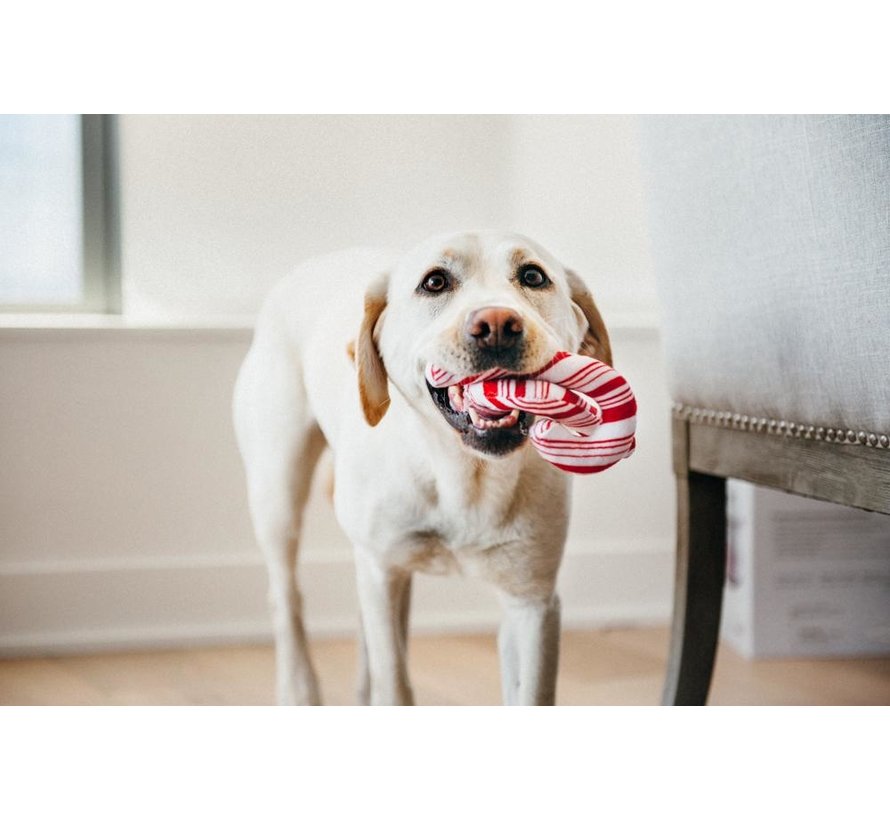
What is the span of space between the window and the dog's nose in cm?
67

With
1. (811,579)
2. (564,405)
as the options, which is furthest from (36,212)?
(811,579)

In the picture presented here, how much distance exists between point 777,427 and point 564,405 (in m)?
0.34

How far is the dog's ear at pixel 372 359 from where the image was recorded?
1.05 metres

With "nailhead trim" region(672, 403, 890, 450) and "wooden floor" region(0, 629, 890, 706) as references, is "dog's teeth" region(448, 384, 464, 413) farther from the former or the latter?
"wooden floor" region(0, 629, 890, 706)

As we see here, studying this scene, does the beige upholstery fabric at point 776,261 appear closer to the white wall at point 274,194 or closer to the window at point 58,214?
the white wall at point 274,194

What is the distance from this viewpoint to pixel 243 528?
1461 mm

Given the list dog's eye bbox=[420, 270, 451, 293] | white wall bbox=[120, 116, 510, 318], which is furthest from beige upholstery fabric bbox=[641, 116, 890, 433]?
dog's eye bbox=[420, 270, 451, 293]

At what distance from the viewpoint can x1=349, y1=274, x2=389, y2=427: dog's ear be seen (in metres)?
1.05

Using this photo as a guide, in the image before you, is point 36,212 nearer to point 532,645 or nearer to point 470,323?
point 470,323

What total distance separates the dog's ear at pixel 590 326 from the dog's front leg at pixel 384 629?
0.37 m

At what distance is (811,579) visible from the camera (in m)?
1.66

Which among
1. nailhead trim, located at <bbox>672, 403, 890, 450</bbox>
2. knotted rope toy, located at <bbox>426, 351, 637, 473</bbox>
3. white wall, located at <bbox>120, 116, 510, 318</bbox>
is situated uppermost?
white wall, located at <bbox>120, 116, 510, 318</bbox>
